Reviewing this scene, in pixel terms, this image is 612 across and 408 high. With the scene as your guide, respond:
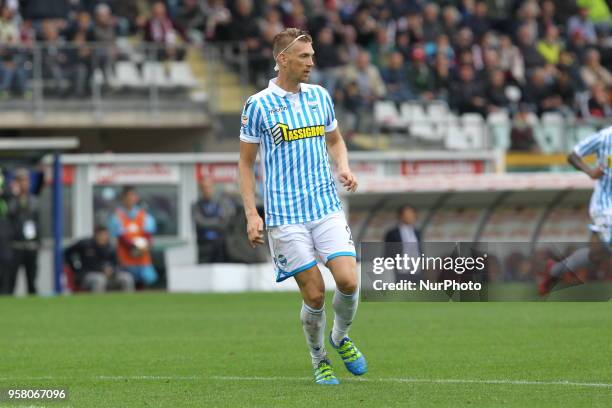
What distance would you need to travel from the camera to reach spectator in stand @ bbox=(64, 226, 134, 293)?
81.8ft

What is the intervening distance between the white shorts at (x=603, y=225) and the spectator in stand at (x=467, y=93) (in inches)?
653

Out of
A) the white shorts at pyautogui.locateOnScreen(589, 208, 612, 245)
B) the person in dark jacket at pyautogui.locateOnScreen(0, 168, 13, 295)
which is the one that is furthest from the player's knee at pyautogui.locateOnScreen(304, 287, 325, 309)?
the person in dark jacket at pyautogui.locateOnScreen(0, 168, 13, 295)

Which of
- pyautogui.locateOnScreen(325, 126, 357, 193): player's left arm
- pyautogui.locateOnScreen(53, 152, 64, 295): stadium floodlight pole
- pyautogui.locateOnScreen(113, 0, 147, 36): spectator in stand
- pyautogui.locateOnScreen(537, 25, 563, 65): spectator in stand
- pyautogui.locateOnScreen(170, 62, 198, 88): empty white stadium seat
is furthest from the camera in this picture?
pyautogui.locateOnScreen(537, 25, 563, 65): spectator in stand

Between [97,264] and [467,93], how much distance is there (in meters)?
9.72

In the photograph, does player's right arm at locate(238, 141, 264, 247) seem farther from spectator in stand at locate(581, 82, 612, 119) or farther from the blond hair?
spectator in stand at locate(581, 82, 612, 119)

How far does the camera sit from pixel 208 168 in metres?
27.3

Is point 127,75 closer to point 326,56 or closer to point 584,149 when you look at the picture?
point 326,56

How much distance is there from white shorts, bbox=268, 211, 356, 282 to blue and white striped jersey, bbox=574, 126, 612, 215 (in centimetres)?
512

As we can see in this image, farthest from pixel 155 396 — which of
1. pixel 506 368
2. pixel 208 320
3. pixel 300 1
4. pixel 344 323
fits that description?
pixel 300 1

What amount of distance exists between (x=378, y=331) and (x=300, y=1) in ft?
63.7

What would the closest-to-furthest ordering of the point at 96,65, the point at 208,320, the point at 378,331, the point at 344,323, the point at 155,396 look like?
the point at 155,396 → the point at 344,323 → the point at 378,331 → the point at 208,320 → the point at 96,65

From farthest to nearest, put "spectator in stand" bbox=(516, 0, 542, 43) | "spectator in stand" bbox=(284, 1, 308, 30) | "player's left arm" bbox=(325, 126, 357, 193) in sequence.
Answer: "spectator in stand" bbox=(516, 0, 542, 43) → "spectator in stand" bbox=(284, 1, 308, 30) → "player's left arm" bbox=(325, 126, 357, 193)

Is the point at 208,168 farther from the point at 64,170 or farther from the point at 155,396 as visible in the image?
the point at 155,396

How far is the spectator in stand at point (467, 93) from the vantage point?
31312mm
